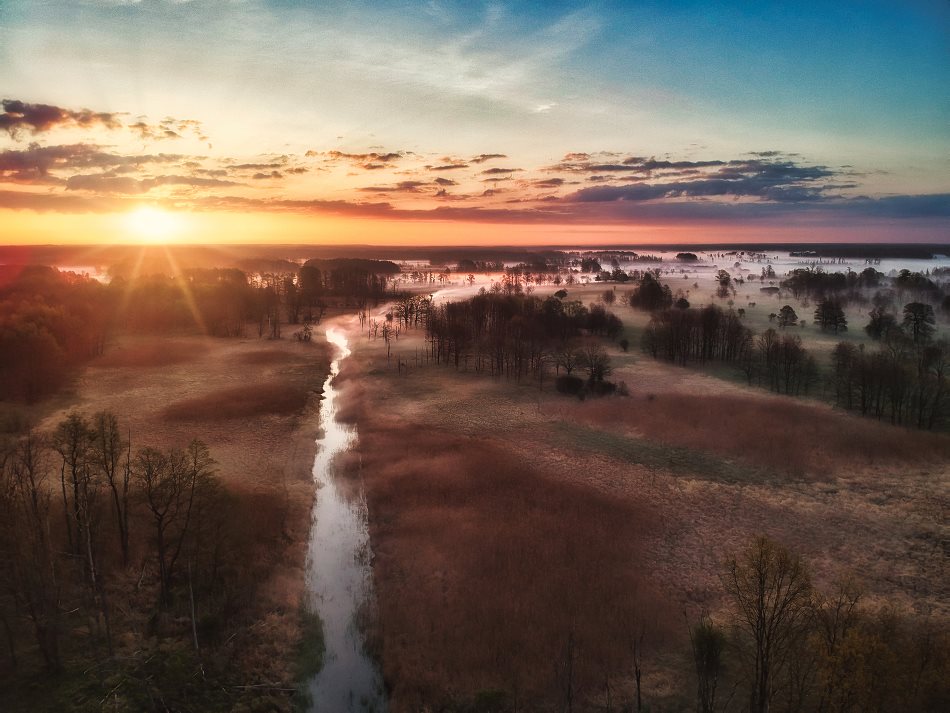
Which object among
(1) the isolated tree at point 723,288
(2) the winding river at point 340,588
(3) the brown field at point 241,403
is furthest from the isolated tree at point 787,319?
(2) the winding river at point 340,588

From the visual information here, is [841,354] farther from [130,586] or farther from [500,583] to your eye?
[130,586]

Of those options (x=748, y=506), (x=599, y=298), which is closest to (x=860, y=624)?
(x=748, y=506)

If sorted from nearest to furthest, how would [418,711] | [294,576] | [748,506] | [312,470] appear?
[418,711] → [294,576] → [748,506] → [312,470]

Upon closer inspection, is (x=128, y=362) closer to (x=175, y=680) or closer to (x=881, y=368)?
(x=175, y=680)

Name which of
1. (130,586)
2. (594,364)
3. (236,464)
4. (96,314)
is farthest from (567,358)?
(96,314)

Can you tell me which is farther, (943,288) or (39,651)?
(943,288)

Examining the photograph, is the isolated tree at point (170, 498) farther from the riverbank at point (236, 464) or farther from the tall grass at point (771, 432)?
the tall grass at point (771, 432)
